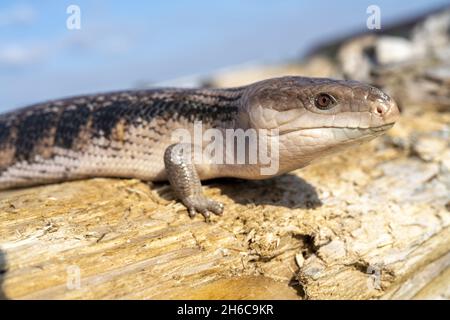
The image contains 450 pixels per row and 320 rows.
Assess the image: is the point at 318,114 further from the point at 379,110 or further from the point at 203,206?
the point at 203,206

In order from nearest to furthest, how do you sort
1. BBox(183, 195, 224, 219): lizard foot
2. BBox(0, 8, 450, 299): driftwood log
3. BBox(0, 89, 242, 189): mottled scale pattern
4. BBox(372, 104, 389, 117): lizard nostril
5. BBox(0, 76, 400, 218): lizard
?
BBox(0, 8, 450, 299): driftwood log
BBox(372, 104, 389, 117): lizard nostril
BBox(0, 76, 400, 218): lizard
BBox(183, 195, 224, 219): lizard foot
BBox(0, 89, 242, 189): mottled scale pattern


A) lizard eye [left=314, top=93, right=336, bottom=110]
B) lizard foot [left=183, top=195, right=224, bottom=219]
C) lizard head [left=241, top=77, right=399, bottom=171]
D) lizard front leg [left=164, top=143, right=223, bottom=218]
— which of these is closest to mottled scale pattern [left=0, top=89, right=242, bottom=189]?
lizard front leg [left=164, top=143, right=223, bottom=218]

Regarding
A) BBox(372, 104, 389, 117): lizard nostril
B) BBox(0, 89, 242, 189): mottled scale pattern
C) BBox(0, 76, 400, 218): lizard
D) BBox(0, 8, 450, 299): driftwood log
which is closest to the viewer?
BBox(0, 8, 450, 299): driftwood log

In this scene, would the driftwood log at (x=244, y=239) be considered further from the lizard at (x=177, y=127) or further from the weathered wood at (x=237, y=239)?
the lizard at (x=177, y=127)

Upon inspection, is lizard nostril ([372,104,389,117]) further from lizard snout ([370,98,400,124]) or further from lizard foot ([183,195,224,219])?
lizard foot ([183,195,224,219])

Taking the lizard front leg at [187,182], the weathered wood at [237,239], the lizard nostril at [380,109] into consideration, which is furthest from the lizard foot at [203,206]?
the lizard nostril at [380,109]
